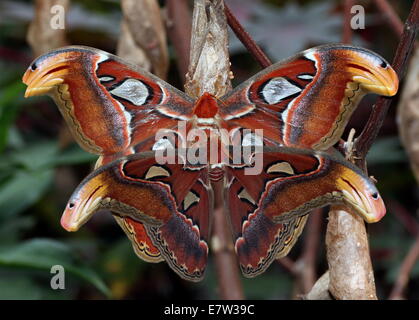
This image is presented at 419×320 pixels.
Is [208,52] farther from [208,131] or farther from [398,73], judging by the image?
[398,73]

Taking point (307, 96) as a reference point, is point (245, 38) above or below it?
above

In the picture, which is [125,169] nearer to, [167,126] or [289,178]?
[167,126]

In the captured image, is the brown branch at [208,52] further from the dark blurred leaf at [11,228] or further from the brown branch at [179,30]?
the dark blurred leaf at [11,228]

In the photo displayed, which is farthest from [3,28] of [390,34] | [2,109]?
[390,34]

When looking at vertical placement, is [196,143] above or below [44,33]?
below

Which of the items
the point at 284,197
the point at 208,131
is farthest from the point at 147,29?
the point at 284,197
